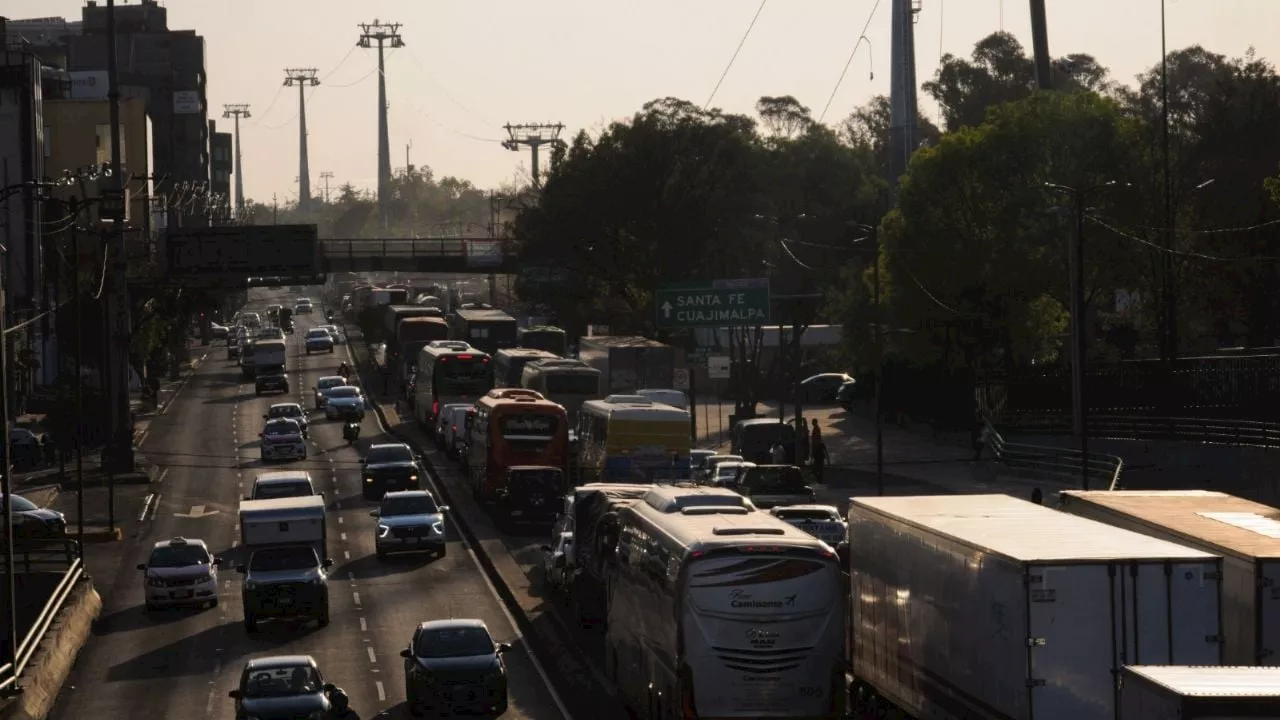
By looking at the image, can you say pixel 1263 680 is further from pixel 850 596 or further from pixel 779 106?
pixel 779 106

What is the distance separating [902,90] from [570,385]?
35.7 metres

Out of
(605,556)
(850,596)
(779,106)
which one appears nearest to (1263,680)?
(850,596)

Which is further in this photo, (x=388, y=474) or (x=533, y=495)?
(x=388, y=474)

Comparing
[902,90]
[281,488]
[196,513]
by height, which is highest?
[902,90]

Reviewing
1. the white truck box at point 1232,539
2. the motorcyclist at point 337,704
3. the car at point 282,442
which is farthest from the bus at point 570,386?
the white truck box at point 1232,539

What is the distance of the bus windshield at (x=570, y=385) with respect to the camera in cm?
7862

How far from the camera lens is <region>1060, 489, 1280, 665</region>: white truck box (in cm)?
2155

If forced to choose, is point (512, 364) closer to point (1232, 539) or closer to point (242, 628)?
point (242, 628)

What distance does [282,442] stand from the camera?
78500mm

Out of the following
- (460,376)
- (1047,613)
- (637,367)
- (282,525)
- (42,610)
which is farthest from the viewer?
(637,367)

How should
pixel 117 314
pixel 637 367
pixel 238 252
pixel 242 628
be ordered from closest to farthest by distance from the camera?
pixel 242 628 < pixel 117 314 < pixel 637 367 < pixel 238 252

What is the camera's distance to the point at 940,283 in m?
81.3

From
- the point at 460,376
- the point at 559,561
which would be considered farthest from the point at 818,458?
the point at 559,561

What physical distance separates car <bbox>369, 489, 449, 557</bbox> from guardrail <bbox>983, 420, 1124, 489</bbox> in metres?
20.2
